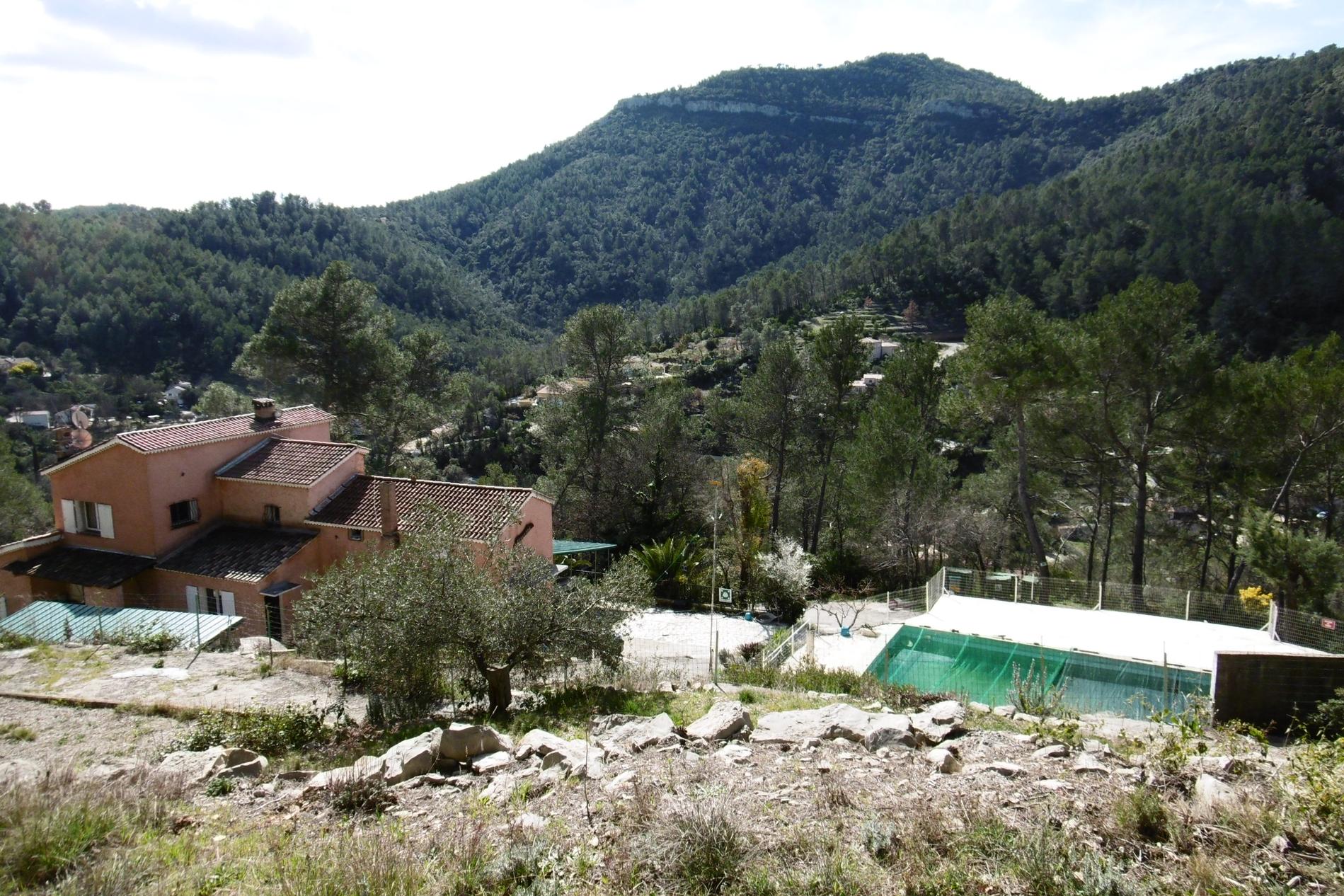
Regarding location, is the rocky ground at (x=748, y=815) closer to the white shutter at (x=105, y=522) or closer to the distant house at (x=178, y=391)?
the white shutter at (x=105, y=522)

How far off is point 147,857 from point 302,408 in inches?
756

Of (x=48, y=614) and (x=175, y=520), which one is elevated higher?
(x=175, y=520)

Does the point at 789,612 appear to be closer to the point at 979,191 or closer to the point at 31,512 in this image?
the point at 31,512

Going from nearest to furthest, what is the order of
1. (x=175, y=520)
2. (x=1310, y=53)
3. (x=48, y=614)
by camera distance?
(x=48, y=614)
(x=175, y=520)
(x=1310, y=53)

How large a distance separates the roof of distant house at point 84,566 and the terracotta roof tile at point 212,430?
8.52 ft

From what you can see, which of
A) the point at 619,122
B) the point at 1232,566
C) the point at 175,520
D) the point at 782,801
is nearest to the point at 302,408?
the point at 175,520

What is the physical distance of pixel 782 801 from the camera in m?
5.44

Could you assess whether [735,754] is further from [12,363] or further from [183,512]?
[12,363]

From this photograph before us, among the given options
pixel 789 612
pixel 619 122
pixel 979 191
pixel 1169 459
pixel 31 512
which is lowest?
pixel 789 612

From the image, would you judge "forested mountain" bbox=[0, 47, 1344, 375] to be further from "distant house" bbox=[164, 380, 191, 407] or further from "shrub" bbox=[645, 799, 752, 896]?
"shrub" bbox=[645, 799, 752, 896]

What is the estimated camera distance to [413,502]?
55.8ft

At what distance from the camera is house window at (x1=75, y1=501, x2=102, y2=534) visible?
56.6 feet

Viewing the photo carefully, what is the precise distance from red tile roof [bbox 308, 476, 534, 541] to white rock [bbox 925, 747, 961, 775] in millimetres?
11119

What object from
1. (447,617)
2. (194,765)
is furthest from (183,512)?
(194,765)
